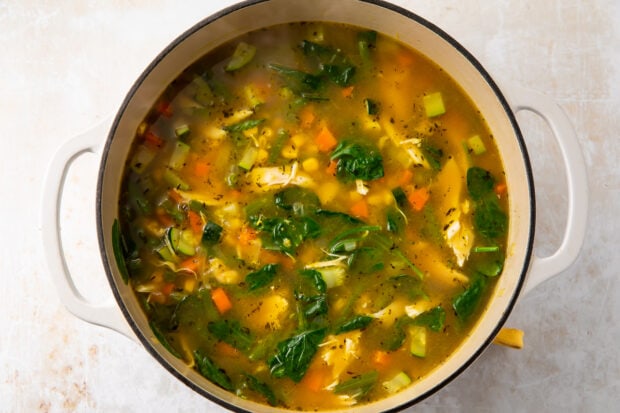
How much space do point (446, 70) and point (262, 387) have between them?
6.14 feet

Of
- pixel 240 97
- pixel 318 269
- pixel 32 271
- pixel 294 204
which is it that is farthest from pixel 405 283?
pixel 32 271

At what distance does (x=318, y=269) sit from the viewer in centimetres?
381

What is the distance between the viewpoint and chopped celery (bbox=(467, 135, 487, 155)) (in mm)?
3818

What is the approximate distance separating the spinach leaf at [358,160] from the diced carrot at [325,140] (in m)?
0.03

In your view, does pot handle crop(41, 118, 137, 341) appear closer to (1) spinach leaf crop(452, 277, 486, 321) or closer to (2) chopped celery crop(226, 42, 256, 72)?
(2) chopped celery crop(226, 42, 256, 72)

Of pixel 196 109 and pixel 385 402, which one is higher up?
pixel 196 109

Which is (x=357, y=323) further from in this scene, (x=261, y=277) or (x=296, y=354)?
(x=261, y=277)

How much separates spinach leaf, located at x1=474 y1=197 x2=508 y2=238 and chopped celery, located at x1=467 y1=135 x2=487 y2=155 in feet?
0.80

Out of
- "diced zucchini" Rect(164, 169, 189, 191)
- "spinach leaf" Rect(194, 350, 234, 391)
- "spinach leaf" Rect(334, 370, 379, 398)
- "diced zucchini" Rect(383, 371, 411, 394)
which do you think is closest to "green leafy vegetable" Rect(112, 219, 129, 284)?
"diced zucchini" Rect(164, 169, 189, 191)

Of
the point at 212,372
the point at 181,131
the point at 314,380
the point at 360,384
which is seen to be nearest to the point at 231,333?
the point at 212,372

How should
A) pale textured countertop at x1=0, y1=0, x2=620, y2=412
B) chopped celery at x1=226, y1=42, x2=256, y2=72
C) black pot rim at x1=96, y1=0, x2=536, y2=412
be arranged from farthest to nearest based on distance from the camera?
pale textured countertop at x1=0, y1=0, x2=620, y2=412
chopped celery at x1=226, y1=42, x2=256, y2=72
black pot rim at x1=96, y1=0, x2=536, y2=412

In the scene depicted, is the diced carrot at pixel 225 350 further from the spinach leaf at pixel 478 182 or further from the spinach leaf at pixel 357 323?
the spinach leaf at pixel 478 182

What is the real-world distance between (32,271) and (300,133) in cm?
170

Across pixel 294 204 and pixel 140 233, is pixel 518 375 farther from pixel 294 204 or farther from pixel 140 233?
pixel 140 233
